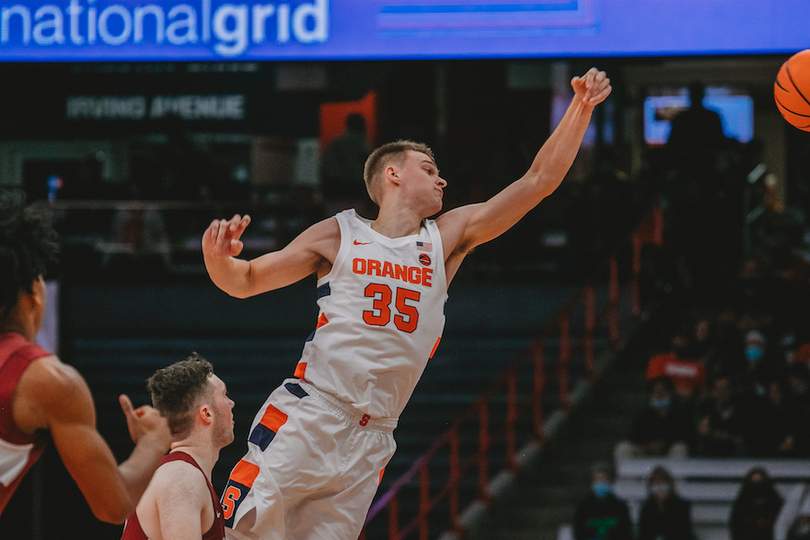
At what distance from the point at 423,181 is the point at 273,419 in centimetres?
93

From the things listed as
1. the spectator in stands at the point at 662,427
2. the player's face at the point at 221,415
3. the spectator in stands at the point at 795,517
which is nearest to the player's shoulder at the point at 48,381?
the player's face at the point at 221,415

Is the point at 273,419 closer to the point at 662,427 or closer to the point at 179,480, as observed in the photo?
the point at 179,480

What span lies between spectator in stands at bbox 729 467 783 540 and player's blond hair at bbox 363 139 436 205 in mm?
5073

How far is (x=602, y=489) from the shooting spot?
7.86 m

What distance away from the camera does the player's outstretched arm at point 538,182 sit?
3.47 metres

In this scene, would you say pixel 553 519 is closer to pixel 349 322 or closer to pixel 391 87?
pixel 391 87

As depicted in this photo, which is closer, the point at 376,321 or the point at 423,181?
the point at 376,321

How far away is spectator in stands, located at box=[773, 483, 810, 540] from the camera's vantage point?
7473mm

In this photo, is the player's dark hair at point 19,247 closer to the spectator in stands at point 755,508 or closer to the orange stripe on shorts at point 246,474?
the orange stripe on shorts at point 246,474

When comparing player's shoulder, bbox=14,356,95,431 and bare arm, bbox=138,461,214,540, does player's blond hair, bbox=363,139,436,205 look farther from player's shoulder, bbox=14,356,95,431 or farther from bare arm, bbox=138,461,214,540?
player's shoulder, bbox=14,356,95,431

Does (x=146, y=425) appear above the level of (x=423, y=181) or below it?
below

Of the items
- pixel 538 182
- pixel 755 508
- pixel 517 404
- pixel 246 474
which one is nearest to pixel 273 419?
pixel 246 474

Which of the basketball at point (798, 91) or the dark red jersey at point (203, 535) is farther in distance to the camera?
the basketball at point (798, 91)

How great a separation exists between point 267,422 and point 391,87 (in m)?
8.53
